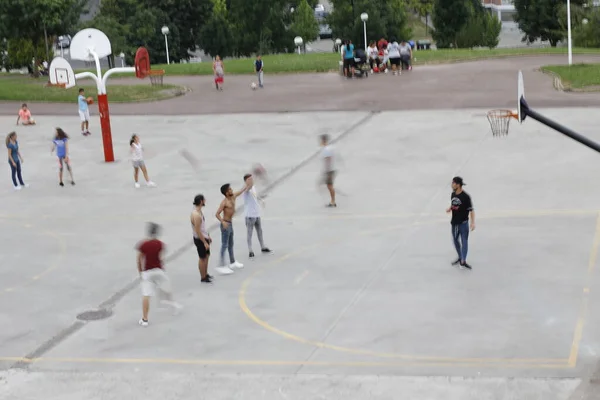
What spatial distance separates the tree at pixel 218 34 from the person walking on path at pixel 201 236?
58458mm

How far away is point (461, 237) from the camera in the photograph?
1700cm

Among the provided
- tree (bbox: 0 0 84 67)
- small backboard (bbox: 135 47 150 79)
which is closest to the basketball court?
small backboard (bbox: 135 47 150 79)

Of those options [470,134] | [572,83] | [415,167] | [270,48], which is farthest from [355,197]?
[270,48]

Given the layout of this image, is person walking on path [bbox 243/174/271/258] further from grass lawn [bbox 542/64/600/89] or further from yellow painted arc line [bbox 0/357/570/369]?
grass lawn [bbox 542/64/600/89]

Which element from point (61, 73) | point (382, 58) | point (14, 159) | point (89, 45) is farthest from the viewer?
point (382, 58)

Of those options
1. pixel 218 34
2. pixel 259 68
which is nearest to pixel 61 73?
pixel 259 68

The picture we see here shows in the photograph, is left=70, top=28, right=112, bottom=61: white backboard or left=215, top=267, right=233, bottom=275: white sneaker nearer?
left=215, top=267, right=233, bottom=275: white sneaker

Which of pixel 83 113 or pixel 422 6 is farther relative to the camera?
pixel 422 6

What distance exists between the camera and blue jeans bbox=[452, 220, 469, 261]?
16969mm

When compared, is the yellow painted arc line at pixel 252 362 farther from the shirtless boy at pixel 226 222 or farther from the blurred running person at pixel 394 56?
the blurred running person at pixel 394 56

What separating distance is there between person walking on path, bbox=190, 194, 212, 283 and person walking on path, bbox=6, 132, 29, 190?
1011 centimetres

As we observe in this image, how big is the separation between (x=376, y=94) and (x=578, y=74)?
8.56m

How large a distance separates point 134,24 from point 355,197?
56791mm

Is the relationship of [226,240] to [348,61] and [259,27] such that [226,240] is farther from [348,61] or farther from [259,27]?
[259,27]
